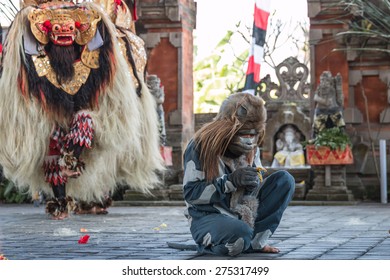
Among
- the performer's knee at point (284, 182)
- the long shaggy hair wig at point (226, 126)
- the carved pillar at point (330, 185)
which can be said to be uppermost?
the long shaggy hair wig at point (226, 126)

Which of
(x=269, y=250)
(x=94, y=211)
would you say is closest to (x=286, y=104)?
(x=94, y=211)

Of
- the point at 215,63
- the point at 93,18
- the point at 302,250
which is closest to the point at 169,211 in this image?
the point at 93,18

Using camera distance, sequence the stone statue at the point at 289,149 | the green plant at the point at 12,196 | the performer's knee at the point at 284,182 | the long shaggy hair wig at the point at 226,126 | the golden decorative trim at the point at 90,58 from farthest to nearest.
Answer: the stone statue at the point at 289,149, the green plant at the point at 12,196, the golden decorative trim at the point at 90,58, the performer's knee at the point at 284,182, the long shaggy hair wig at the point at 226,126

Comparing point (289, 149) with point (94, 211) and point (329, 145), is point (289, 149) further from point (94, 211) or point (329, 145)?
point (94, 211)

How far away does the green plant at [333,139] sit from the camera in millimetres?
11523

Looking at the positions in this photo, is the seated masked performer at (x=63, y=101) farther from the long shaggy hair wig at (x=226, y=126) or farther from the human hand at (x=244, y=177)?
the human hand at (x=244, y=177)

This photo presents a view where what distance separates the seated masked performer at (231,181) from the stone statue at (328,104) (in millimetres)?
6862

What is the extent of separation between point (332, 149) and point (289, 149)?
1.93m

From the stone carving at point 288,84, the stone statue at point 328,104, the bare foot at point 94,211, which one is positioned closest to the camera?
the bare foot at point 94,211

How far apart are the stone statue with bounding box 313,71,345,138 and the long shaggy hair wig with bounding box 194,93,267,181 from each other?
7.01 metres

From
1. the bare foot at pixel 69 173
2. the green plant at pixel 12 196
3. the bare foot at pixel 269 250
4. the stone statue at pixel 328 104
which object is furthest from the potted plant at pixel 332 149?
the bare foot at pixel 269 250

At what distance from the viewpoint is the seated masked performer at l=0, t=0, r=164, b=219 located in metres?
7.71

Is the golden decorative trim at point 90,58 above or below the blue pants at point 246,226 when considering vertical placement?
above
